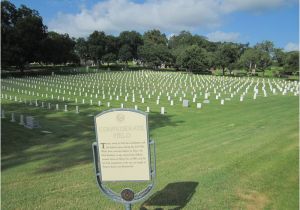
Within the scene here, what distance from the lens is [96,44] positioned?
111000 mm

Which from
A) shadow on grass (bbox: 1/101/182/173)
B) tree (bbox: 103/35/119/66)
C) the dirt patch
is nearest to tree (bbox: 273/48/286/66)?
tree (bbox: 103/35/119/66)

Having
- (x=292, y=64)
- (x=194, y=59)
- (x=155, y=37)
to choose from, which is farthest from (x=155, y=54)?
(x=292, y=64)

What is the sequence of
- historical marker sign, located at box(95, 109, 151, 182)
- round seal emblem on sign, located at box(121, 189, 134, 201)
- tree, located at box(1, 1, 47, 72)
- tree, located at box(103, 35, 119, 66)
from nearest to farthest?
historical marker sign, located at box(95, 109, 151, 182)
round seal emblem on sign, located at box(121, 189, 134, 201)
tree, located at box(1, 1, 47, 72)
tree, located at box(103, 35, 119, 66)

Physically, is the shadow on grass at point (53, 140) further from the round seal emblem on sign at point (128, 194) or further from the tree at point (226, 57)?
the tree at point (226, 57)

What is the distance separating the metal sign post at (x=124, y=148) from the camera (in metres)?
6.08

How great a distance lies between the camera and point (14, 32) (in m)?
74.4

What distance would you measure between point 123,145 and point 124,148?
61 mm

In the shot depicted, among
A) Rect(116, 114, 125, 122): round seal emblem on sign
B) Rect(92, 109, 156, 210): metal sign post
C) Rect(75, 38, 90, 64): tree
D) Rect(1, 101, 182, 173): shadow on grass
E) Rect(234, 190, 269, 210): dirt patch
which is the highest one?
Rect(75, 38, 90, 64): tree

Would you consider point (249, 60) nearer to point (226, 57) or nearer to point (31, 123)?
point (226, 57)

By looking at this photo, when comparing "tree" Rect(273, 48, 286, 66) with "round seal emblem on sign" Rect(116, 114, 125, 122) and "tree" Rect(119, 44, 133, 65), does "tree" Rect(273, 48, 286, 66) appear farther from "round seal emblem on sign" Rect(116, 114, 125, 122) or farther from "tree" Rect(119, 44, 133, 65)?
"round seal emblem on sign" Rect(116, 114, 125, 122)

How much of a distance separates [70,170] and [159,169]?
253 centimetres

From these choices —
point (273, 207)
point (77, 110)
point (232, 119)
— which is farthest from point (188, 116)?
point (273, 207)

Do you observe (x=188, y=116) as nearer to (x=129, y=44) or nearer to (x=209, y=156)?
(x=209, y=156)

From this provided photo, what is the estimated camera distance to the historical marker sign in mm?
6074
